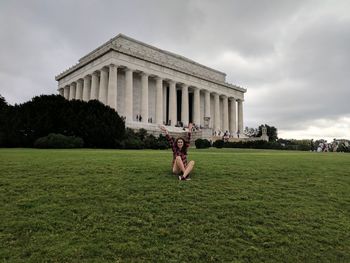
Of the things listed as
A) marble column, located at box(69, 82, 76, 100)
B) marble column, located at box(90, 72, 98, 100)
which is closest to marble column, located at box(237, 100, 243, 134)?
marble column, located at box(90, 72, 98, 100)

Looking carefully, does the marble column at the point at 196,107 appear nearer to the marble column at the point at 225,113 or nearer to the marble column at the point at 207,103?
the marble column at the point at 207,103

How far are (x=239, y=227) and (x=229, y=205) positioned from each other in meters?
1.22

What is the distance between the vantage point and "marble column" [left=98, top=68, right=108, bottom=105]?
59.7 m

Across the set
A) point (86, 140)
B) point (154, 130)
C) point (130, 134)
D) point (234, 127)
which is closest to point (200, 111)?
point (234, 127)

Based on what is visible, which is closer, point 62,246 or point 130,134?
point 62,246

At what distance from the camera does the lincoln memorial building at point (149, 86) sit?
194 feet

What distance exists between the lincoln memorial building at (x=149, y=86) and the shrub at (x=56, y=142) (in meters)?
21.2

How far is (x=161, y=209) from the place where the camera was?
8.25m

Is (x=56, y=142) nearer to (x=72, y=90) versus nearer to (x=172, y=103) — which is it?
(x=172, y=103)

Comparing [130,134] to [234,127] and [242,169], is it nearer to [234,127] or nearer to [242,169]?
[242,169]

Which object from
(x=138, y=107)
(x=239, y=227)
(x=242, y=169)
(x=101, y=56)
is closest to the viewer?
(x=239, y=227)

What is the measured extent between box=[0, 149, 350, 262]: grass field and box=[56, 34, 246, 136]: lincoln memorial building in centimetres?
4277

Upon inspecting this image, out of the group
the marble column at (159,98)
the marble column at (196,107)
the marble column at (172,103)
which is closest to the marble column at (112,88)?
the marble column at (159,98)

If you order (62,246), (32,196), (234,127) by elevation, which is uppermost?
(234,127)
